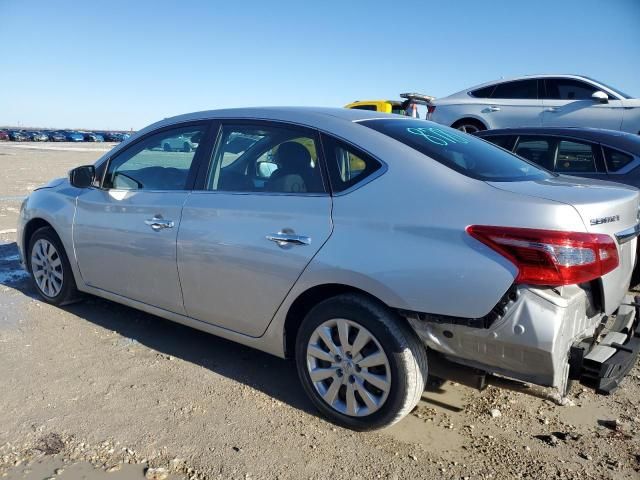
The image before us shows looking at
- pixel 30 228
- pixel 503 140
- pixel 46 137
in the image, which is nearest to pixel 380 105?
pixel 503 140

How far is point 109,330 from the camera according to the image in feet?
13.6

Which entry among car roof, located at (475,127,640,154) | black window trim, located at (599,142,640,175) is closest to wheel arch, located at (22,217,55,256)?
car roof, located at (475,127,640,154)

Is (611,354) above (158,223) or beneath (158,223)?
beneath

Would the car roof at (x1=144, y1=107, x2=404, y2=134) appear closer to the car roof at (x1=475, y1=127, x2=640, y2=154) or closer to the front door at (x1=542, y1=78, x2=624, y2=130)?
the car roof at (x1=475, y1=127, x2=640, y2=154)

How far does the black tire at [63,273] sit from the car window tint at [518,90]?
→ 24.8 feet

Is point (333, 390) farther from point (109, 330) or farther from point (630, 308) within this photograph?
point (109, 330)

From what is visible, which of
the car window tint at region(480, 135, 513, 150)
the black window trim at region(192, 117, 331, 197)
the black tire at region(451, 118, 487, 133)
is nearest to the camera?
the black window trim at region(192, 117, 331, 197)

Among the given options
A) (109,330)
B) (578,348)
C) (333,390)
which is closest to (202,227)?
(333,390)

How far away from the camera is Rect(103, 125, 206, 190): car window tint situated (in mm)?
3615

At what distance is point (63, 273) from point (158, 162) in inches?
53.8

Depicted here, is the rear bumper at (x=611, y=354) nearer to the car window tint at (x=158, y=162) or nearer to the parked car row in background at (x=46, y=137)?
the car window tint at (x=158, y=162)

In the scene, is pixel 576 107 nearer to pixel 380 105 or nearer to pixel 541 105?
pixel 541 105

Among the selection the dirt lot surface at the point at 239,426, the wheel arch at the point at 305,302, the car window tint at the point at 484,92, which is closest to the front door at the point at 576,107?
the car window tint at the point at 484,92

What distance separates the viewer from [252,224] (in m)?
3.04
